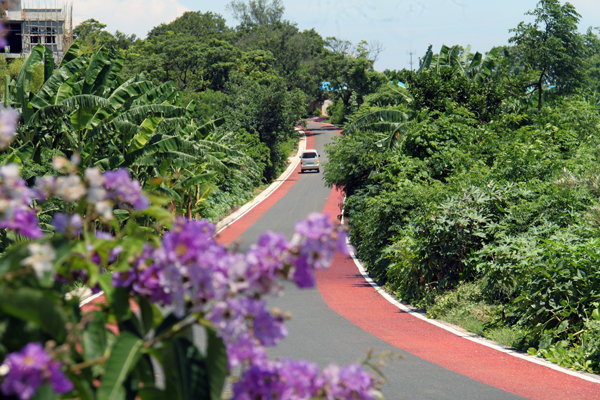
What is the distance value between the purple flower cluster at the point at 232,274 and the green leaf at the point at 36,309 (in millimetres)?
267

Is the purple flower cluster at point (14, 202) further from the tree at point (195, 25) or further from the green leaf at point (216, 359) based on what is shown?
the tree at point (195, 25)

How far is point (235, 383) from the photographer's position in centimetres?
181

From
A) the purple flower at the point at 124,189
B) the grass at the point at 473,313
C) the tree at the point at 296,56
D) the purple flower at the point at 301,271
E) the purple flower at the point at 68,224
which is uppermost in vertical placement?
the tree at the point at 296,56

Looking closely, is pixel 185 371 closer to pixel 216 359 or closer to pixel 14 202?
pixel 216 359

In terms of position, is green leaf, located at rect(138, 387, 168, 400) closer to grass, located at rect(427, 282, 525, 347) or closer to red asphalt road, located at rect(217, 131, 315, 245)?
Answer: grass, located at rect(427, 282, 525, 347)

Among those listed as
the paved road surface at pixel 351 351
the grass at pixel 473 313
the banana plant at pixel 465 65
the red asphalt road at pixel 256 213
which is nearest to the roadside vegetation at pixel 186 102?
the red asphalt road at pixel 256 213

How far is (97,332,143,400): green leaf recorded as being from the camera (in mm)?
1540

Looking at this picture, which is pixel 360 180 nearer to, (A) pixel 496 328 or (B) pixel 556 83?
(A) pixel 496 328

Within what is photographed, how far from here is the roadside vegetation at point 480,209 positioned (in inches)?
408

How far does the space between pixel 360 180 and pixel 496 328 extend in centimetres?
1304

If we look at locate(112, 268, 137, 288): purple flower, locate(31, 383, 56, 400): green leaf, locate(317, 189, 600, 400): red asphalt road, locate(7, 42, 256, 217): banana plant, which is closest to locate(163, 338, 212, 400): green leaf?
locate(112, 268, 137, 288): purple flower

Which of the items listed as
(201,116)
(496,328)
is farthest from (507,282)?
(201,116)

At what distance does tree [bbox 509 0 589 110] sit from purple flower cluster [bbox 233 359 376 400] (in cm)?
4033

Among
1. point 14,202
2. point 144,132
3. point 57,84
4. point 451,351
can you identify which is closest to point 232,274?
point 14,202
